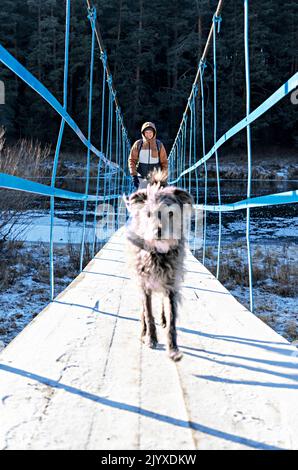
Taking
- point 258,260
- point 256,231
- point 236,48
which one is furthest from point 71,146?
point 258,260

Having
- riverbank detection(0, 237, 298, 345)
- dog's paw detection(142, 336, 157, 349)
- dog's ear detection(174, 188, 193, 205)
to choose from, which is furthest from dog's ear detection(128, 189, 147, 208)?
riverbank detection(0, 237, 298, 345)

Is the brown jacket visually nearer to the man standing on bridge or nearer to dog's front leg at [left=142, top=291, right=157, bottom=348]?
the man standing on bridge

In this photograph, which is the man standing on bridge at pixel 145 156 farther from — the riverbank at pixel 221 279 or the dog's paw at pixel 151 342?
the riverbank at pixel 221 279

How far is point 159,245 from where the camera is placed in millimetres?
1612

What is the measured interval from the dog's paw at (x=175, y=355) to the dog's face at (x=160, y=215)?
0.35 meters

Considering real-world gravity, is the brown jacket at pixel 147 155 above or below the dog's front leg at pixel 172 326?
above

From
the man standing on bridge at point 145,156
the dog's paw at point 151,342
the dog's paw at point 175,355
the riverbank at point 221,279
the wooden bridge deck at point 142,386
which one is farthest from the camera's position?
the riverbank at point 221,279

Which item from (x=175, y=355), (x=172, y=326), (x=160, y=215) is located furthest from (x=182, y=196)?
(x=175, y=355)

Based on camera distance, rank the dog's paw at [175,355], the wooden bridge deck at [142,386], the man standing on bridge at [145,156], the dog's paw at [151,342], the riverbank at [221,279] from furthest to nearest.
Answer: the riverbank at [221,279] < the man standing on bridge at [145,156] < the dog's paw at [151,342] < the dog's paw at [175,355] < the wooden bridge deck at [142,386]

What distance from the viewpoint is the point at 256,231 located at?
9.71m

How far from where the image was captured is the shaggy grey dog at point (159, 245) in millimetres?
1586

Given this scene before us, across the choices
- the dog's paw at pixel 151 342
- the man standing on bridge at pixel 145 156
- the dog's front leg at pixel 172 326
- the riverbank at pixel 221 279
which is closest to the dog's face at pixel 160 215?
the dog's front leg at pixel 172 326

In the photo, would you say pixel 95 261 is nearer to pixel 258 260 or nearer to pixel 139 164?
pixel 139 164

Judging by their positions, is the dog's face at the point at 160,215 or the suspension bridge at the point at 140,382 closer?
the suspension bridge at the point at 140,382
